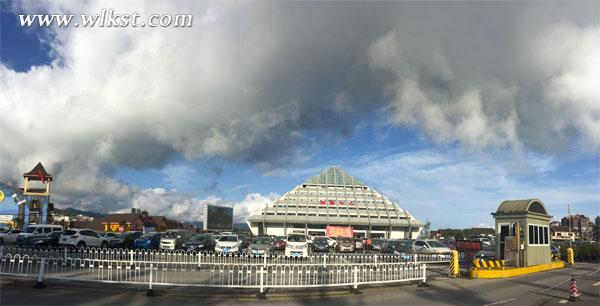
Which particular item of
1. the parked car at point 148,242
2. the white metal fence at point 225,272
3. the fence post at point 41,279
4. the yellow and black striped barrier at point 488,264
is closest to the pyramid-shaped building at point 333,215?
the parked car at point 148,242

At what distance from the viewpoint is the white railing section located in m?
21.0

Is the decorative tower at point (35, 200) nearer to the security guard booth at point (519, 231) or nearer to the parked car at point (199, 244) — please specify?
the parked car at point (199, 244)

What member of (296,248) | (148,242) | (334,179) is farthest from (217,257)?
(334,179)

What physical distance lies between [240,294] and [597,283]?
54.0 ft

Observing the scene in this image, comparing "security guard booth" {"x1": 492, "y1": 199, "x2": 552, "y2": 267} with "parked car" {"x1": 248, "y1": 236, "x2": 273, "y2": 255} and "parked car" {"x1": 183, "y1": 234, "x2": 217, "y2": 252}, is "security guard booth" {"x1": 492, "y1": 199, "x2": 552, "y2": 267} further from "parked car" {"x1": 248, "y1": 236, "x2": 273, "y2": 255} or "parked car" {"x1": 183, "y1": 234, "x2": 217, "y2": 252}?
"parked car" {"x1": 183, "y1": 234, "x2": 217, "y2": 252}

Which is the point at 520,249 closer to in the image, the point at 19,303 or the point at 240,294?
the point at 240,294

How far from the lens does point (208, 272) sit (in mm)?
18797

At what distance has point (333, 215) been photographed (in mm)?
105438

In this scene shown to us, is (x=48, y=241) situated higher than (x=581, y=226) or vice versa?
(x=48, y=241)

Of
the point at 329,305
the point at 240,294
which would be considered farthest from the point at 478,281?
the point at 240,294

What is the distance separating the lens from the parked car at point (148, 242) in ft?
116

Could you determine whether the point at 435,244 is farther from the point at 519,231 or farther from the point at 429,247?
the point at 519,231

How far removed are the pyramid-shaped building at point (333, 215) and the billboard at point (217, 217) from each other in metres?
23.7

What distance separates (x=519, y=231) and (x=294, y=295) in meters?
15.6
